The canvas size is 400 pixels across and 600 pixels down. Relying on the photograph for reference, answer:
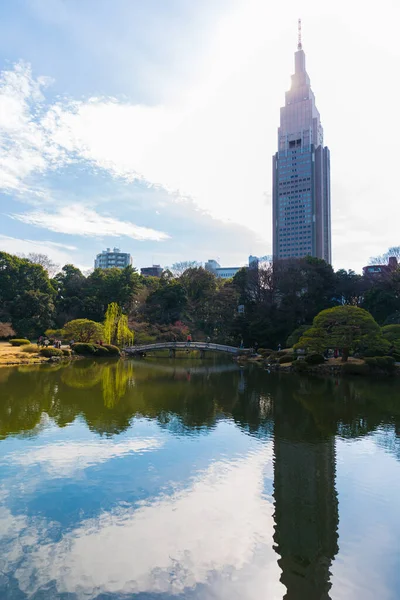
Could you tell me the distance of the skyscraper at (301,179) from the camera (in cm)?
7356

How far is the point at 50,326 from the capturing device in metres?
39.5

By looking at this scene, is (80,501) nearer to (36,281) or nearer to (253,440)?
(253,440)

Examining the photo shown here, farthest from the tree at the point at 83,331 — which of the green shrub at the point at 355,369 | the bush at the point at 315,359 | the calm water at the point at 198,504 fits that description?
the calm water at the point at 198,504

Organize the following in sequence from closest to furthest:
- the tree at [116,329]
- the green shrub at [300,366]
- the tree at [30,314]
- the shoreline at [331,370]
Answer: the shoreline at [331,370], the green shrub at [300,366], the tree at [116,329], the tree at [30,314]

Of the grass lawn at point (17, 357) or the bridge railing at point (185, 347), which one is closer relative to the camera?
the grass lawn at point (17, 357)

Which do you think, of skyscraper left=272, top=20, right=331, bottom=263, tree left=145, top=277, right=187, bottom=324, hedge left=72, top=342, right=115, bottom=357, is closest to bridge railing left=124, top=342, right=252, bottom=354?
hedge left=72, top=342, right=115, bottom=357

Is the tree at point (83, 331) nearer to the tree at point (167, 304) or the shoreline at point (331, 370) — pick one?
the tree at point (167, 304)

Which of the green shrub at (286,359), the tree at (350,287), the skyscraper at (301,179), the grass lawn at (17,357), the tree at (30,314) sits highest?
the skyscraper at (301,179)

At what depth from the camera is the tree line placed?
108 ft

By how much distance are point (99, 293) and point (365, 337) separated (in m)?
31.1

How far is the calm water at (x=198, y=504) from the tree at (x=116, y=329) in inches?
868

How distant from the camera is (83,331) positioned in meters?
A: 33.6

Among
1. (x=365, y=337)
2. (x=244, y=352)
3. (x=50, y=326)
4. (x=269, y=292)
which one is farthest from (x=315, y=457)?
(x=50, y=326)

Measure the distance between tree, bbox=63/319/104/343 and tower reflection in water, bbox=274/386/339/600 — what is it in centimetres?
2597
